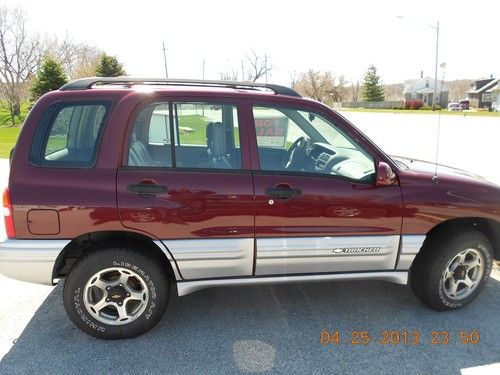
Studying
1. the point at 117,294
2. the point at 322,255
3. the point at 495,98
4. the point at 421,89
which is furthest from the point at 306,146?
the point at 421,89

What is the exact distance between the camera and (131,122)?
2664 mm

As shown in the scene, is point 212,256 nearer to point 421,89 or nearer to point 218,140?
point 218,140

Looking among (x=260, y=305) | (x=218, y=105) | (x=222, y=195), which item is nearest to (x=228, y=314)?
(x=260, y=305)

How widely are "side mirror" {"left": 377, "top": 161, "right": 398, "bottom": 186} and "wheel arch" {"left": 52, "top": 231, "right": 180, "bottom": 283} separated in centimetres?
166

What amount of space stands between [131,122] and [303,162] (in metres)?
1.34

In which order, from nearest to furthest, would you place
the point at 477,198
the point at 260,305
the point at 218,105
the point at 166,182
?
the point at 166,182 < the point at 218,105 < the point at 477,198 < the point at 260,305

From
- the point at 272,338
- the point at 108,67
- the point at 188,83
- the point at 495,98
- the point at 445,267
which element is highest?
the point at 108,67

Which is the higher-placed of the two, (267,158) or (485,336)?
(267,158)

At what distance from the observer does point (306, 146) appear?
333 cm

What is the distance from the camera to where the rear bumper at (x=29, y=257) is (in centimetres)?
258

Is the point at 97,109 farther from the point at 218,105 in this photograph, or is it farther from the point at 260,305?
the point at 260,305

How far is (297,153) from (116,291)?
5.90 ft

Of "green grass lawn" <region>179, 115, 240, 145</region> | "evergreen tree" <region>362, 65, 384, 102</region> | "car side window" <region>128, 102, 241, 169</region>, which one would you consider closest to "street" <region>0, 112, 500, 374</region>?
"car side window" <region>128, 102, 241, 169</region>

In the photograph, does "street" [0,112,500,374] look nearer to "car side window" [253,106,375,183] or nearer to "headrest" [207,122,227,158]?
"car side window" [253,106,375,183]
